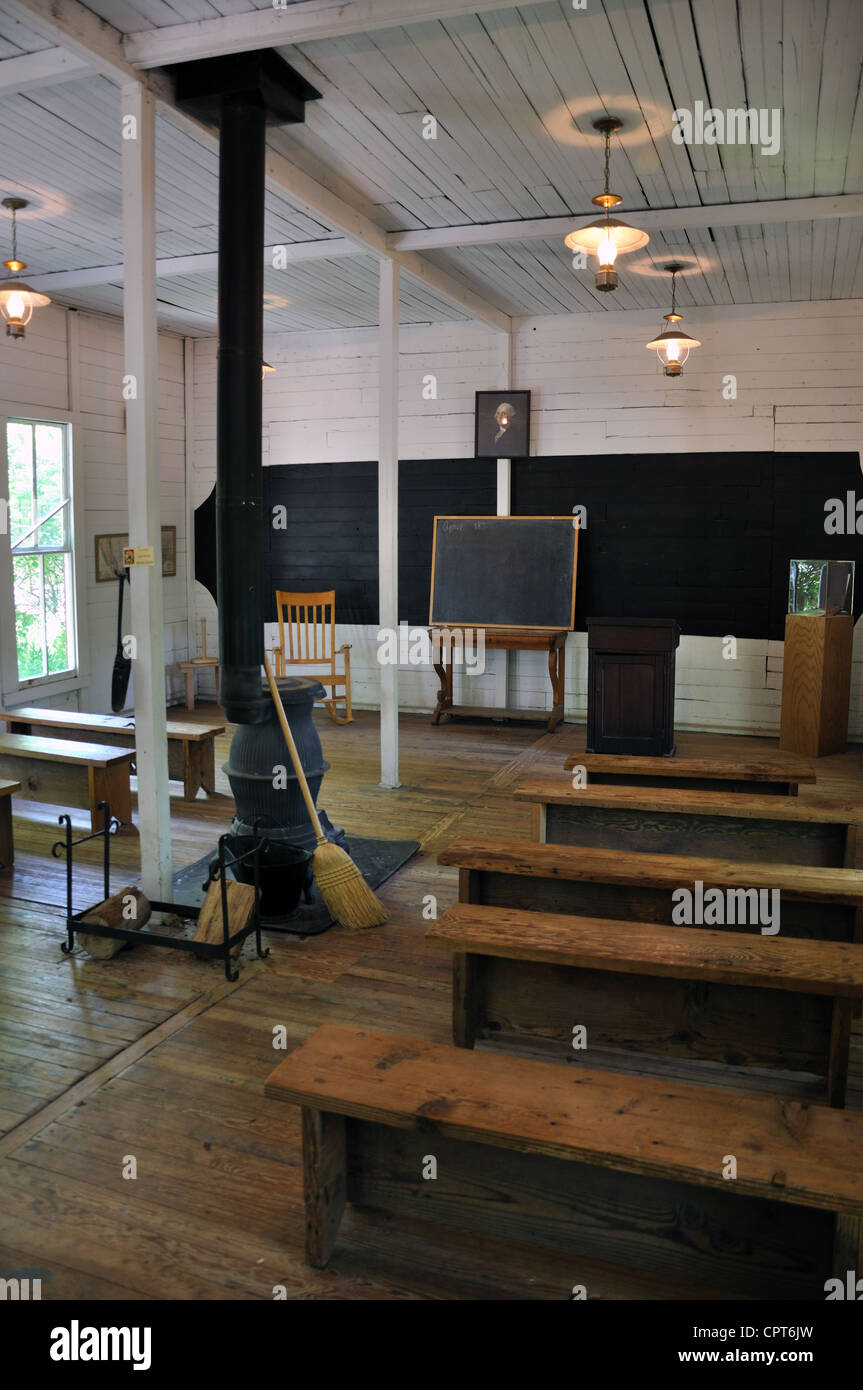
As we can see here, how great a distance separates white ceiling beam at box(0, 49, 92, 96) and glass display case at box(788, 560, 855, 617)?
5.70m

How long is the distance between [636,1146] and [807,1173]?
289 mm

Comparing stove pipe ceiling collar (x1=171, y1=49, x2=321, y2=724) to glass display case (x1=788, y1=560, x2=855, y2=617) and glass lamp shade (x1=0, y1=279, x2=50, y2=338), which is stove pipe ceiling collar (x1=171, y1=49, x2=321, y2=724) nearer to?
glass lamp shade (x1=0, y1=279, x2=50, y2=338)

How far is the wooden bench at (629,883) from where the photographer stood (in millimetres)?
2965

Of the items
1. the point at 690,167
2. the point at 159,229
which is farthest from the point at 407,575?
the point at 690,167

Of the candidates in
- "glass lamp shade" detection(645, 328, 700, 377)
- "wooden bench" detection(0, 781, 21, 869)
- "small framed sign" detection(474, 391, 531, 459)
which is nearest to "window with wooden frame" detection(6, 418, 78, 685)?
"wooden bench" detection(0, 781, 21, 869)

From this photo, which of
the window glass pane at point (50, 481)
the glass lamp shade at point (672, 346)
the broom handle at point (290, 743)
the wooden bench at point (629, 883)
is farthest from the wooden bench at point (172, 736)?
the glass lamp shade at point (672, 346)

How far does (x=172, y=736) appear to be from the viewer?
19.6ft

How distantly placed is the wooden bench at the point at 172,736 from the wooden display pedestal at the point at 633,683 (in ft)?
8.60

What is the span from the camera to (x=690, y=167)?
494cm

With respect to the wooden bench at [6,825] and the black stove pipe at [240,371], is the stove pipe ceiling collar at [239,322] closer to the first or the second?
the black stove pipe at [240,371]

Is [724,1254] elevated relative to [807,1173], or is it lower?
lower

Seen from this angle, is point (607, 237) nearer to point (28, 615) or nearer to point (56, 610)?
point (28, 615)

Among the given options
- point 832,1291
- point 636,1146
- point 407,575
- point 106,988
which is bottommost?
point 106,988

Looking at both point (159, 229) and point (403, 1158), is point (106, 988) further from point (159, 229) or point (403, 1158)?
point (159, 229)
